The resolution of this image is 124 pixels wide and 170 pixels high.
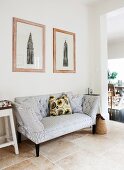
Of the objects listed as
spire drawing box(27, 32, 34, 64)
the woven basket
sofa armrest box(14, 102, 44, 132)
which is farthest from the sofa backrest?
the woven basket

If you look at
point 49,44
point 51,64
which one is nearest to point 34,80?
point 51,64

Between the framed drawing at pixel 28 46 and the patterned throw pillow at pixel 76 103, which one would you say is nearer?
the framed drawing at pixel 28 46

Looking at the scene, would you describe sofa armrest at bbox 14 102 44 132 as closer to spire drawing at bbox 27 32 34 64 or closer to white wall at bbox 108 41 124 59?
spire drawing at bbox 27 32 34 64

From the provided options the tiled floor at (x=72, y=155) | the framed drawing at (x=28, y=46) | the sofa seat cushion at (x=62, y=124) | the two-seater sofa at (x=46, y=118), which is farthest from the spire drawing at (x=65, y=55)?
the tiled floor at (x=72, y=155)

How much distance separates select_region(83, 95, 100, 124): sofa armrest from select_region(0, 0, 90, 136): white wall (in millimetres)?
599

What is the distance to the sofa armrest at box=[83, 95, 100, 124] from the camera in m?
2.97

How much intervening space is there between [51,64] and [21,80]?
2.34ft

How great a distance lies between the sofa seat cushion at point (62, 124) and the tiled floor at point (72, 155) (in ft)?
0.77

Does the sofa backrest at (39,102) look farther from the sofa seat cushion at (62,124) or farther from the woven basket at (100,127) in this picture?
the woven basket at (100,127)

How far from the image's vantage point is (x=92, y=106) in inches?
→ 118

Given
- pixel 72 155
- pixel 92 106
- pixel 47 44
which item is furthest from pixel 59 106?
pixel 47 44

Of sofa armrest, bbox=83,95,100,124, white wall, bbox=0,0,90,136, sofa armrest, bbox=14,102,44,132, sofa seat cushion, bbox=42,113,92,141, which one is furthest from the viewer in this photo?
sofa armrest, bbox=83,95,100,124

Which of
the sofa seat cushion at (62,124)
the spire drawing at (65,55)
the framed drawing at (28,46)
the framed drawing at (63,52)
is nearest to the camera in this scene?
the sofa seat cushion at (62,124)

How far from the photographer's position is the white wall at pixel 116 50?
754 cm
